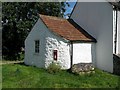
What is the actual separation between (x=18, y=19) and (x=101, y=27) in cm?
1739

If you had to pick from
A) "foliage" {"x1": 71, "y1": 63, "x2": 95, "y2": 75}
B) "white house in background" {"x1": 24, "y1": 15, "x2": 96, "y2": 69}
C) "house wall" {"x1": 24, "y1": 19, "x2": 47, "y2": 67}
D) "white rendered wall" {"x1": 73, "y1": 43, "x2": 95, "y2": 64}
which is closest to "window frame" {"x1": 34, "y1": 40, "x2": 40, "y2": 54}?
"white house in background" {"x1": 24, "y1": 15, "x2": 96, "y2": 69}

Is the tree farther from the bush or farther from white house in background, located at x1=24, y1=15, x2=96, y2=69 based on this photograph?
the bush

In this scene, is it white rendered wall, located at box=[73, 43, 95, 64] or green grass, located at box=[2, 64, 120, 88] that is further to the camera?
white rendered wall, located at box=[73, 43, 95, 64]

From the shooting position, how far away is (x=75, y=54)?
24.1 m

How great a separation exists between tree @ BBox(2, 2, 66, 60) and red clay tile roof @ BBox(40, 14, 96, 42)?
12346 millimetres

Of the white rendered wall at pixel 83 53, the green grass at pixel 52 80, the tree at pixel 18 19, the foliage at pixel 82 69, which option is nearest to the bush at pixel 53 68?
the green grass at pixel 52 80

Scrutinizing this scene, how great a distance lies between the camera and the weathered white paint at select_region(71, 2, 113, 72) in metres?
24.6

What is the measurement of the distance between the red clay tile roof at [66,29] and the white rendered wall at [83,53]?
0.54m

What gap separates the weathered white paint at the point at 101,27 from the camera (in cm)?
2456

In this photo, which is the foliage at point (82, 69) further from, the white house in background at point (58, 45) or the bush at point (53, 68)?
the white house in background at point (58, 45)

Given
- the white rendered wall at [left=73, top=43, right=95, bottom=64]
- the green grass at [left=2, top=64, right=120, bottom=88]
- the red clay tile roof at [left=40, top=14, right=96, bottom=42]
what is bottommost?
the green grass at [left=2, top=64, right=120, bottom=88]

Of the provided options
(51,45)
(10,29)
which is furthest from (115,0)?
(10,29)

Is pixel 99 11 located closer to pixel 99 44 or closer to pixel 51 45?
pixel 99 44

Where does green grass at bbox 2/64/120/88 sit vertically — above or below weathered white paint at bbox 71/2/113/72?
below
